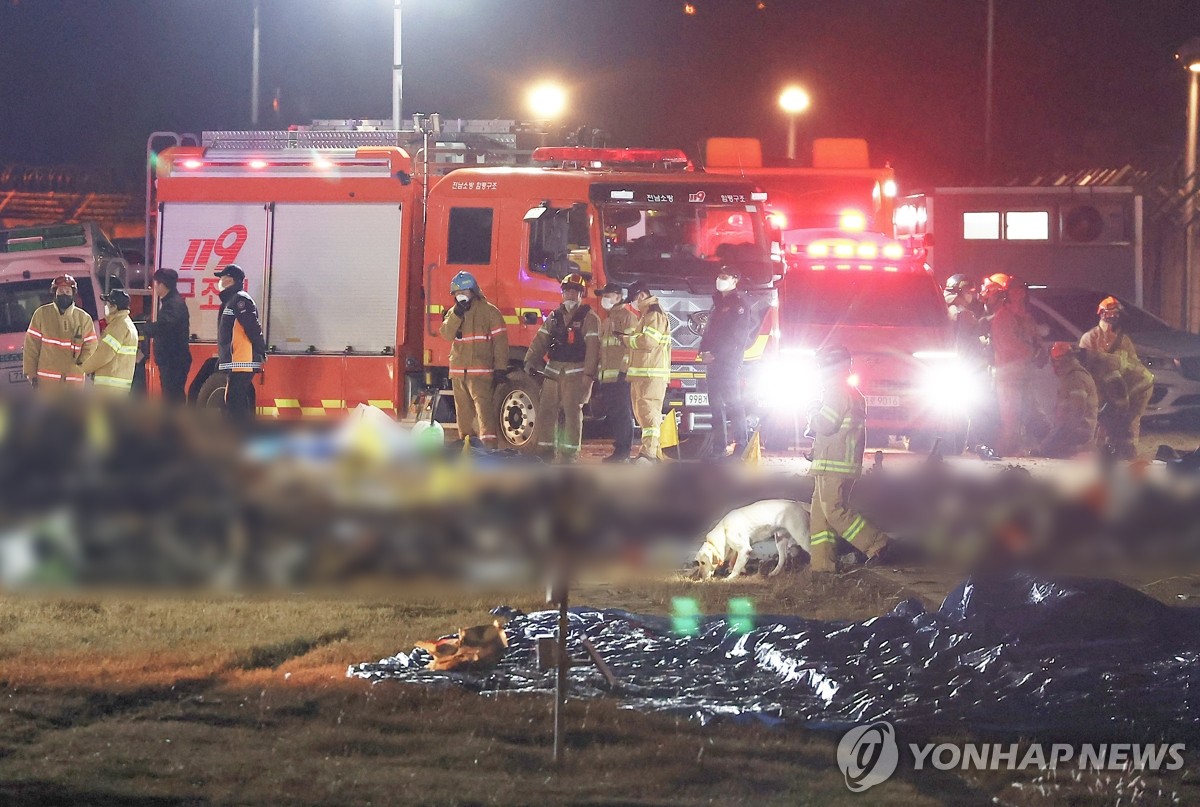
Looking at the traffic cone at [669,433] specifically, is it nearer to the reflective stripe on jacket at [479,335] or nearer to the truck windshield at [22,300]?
the reflective stripe on jacket at [479,335]

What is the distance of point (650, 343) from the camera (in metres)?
12.9

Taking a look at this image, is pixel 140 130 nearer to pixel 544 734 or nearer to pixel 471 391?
pixel 471 391

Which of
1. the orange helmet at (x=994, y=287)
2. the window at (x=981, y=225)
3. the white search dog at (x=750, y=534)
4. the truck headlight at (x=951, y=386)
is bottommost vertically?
the white search dog at (x=750, y=534)

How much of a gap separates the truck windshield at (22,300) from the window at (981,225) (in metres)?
13.9

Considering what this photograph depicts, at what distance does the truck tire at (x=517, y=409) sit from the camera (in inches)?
547

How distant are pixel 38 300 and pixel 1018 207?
15091 millimetres

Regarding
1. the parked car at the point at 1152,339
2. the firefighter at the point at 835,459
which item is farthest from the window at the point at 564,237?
the parked car at the point at 1152,339

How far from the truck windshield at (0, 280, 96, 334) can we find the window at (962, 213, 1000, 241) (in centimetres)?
1393

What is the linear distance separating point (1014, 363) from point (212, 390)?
762 cm

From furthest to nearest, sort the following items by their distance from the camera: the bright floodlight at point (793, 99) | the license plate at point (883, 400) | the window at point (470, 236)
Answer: the bright floodlight at point (793, 99) → the window at point (470, 236) → the license plate at point (883, 400)

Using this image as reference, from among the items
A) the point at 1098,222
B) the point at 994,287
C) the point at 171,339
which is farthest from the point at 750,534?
the point at 1098,222

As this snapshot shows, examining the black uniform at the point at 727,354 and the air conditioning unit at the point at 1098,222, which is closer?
the black uniform at the point at 727,354

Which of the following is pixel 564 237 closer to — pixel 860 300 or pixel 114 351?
pixel 860 300

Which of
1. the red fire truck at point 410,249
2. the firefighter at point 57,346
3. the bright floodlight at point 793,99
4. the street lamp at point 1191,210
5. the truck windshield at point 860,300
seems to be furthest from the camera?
the bright floodlight at point 793,99
